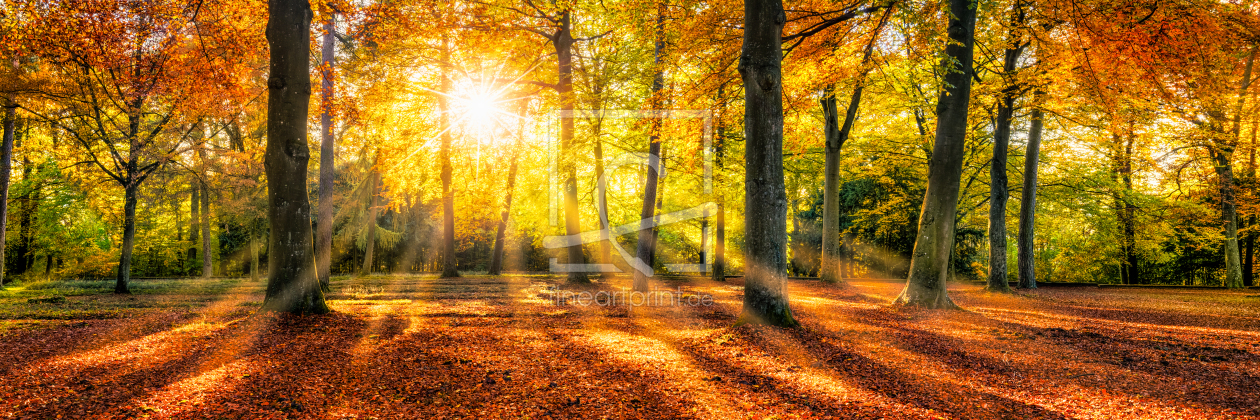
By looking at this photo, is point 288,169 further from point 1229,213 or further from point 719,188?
point 1229,213

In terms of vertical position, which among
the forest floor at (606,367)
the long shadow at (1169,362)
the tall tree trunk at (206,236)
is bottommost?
the long shadow at (1169,362)

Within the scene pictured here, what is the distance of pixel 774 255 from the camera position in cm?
713

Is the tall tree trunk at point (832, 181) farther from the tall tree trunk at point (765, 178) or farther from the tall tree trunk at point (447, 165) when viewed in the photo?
the tall tree trunk at point (447, 165)

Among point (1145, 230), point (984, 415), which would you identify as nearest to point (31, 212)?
point (984, 415)

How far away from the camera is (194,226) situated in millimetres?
26188

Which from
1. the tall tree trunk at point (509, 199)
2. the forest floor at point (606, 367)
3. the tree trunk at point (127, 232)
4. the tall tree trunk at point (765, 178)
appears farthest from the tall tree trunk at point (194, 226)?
the tall tree trunk at point (765, 178)

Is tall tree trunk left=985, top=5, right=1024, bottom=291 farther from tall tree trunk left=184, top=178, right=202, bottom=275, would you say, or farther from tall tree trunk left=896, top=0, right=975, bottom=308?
tall tree trunk left=184, top=178, right=202, bottom=275

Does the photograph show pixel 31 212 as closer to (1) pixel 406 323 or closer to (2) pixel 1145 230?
(1) pixel 406 323

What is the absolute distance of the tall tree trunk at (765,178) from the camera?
712 cm

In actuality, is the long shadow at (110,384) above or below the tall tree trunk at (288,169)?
below

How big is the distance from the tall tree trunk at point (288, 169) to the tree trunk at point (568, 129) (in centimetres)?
621

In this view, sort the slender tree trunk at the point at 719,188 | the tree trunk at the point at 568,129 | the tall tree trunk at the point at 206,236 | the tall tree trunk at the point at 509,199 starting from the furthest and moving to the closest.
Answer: the tall tree trunk at the point at 206,236, the tall tree trunk at the point at 509,199, the slender tree trunk at the point at 719,188, the tree trunk at the point at 568,129

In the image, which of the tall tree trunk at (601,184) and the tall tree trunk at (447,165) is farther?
the tall tree trunk at (447,165)

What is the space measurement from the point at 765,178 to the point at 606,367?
348 cm
